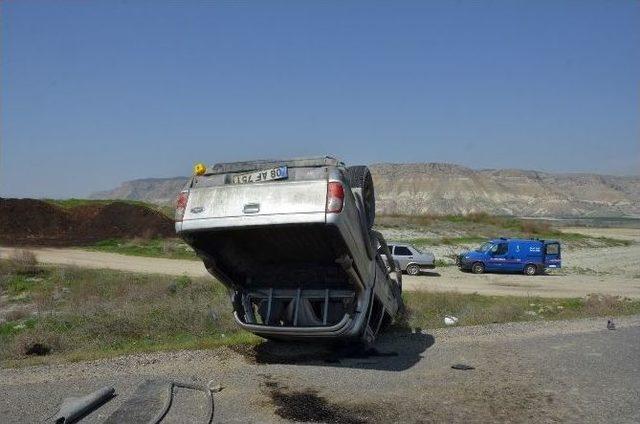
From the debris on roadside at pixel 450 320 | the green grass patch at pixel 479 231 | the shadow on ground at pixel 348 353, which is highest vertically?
the shadow on ground at pixel 348 353

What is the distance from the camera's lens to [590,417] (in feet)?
22.4

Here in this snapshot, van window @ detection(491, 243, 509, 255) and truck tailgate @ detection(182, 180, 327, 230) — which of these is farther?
van window @ detection(491, 243, 509, 255)

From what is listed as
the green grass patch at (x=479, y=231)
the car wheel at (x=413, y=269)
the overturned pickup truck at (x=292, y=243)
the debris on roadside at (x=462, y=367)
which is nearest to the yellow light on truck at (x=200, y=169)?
the overturned pickup truck at (x=292, y=243)

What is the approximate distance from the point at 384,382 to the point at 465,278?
69.2ft

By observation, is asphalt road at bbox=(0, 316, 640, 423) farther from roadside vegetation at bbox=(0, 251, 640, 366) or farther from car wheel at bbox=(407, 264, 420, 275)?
car wheel at bbox=(407, 264, 420, 275)

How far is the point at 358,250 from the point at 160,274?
57.1 feet

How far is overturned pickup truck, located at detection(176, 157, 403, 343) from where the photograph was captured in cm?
806

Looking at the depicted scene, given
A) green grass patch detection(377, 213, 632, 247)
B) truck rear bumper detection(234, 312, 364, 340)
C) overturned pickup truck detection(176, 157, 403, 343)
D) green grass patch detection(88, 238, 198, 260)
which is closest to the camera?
overturned pickup truck detection(176, 157, 403, 343)

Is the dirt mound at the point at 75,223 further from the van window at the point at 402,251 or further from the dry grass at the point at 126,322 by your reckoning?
the dry grass at the point at 126,322

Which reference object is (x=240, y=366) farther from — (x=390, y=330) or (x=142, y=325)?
(x=142, y=325)

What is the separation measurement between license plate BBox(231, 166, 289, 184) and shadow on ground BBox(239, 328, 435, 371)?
9.36ft

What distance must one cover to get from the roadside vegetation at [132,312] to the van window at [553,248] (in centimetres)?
1181

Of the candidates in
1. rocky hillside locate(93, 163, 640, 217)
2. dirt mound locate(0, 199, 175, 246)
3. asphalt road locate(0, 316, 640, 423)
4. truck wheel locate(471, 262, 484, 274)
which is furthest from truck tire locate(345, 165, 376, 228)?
rocky hillside locate(93, 163, 640, 217)

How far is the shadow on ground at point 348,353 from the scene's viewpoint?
9.29m
